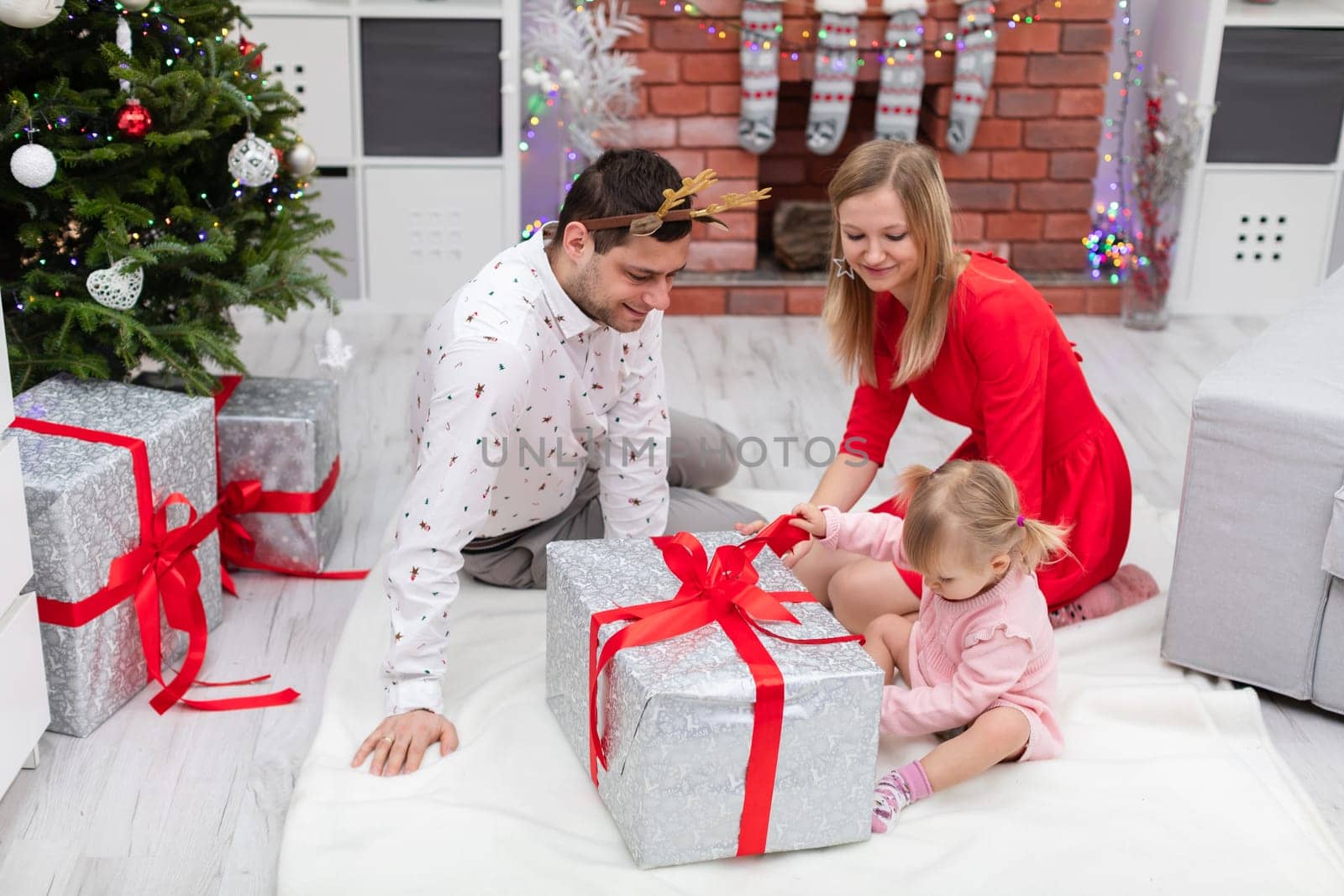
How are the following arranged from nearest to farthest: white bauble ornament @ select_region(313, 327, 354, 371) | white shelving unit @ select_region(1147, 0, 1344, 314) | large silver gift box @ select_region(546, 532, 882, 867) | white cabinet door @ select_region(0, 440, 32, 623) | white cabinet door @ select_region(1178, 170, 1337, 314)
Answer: large silver gift box @ select_region(546, 532, 882, 867) → white cabinet door @ select_region(0, 440, 32, 623) → white bauble ornament @ select_region(313, 327, 354, 371) → white shelving unit @ select_region(1147, 0, 1344, 314) → white cabinet door @ select_region(1178, 170, 1337, 314)

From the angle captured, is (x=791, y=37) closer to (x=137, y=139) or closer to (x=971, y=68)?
(x=971, y=68)

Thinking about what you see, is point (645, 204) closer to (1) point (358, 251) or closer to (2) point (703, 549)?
(2) point (703, 549)

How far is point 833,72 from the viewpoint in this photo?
12.5ft

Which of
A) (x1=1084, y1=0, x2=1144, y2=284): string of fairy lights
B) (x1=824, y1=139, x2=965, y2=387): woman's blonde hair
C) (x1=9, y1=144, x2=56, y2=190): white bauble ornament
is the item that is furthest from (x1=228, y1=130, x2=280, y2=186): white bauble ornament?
(x1=1084, y1=0, x2=1144, y2=284): string of fairy lights

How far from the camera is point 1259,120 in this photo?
3.90 m

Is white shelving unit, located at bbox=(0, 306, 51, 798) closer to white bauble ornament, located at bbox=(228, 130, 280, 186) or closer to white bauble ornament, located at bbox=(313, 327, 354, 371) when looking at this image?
white bauble ornament, located at bbox=(228, 130, 280, 186)

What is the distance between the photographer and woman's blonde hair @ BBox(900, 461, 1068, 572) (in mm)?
1778

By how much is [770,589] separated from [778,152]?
263cm

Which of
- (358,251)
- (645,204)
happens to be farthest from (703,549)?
(358,251)

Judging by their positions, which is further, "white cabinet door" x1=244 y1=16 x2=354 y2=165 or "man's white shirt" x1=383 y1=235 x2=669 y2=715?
"white cabinet door" x1=244 y1=16 x2=354 y2=165

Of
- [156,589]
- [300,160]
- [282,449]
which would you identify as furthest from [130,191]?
[156,589]

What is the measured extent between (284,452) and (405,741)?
2.26ft

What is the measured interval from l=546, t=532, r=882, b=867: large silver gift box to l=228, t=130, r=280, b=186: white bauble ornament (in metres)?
0.94

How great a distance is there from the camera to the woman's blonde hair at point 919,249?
6.59 feet
